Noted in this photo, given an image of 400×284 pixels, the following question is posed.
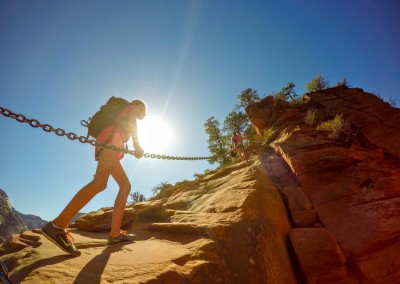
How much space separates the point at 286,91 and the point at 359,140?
1440 centimetres

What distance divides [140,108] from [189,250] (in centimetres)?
252

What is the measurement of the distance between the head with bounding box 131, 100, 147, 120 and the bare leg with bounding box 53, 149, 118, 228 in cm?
95

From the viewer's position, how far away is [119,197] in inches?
140

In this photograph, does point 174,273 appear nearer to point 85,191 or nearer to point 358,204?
point 85,191

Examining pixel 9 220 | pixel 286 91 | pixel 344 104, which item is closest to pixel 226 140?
pixel 286 91

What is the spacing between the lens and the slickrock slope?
235 cm

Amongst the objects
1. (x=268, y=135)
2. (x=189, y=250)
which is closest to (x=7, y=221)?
(x=268, y=135)

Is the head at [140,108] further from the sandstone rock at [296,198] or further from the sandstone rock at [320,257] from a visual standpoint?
the sandstone rock at [296,198]

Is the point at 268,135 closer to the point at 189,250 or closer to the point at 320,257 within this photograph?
the point at 320,257

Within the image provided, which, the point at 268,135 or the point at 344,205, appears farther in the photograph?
the point at 268,135

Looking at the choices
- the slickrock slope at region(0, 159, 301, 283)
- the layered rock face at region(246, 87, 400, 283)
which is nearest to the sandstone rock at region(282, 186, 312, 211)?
the layered rock face at region(246, 87, 400, 283)

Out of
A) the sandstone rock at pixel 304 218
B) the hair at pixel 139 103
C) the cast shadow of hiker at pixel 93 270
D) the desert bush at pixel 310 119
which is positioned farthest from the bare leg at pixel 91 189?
the desert bush at pixel 310 119

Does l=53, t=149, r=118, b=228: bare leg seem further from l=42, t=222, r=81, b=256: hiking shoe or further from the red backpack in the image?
the red backpack

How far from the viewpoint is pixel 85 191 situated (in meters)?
2.90
